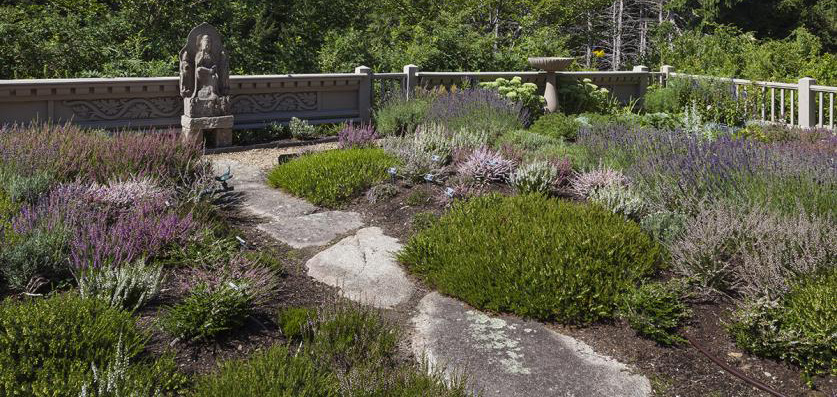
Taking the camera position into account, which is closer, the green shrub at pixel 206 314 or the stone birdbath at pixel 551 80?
the green shrub at pixel 206 314

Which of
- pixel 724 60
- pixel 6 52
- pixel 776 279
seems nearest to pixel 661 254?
pixel 776 279

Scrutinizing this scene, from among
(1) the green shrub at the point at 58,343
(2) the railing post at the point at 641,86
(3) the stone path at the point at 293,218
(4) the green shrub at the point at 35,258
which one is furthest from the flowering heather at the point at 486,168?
(2) the railing post at the point at 641,86

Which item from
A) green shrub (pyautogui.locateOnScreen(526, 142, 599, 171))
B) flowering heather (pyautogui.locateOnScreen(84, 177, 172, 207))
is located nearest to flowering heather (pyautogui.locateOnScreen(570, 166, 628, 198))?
green shrub (pyautogui.locateOnScreen(526, 142, 599, 171))

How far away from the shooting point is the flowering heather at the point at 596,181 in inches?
287

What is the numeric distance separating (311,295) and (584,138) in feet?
15.1

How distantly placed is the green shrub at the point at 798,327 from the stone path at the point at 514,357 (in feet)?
2.59

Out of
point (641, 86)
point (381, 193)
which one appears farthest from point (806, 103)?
point (381, 193)

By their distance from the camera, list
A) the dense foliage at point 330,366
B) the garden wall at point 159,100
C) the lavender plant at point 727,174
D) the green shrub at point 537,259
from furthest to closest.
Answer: the garden wall at point 159,100
the lavender plant at point 727,174
the green shrub at point 537,259
the dense foliage at point 330,366

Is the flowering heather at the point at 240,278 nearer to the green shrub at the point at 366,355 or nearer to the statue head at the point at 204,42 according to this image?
the green shrub at the point at 366,355

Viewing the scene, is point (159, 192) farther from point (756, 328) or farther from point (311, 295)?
point (756, 328)

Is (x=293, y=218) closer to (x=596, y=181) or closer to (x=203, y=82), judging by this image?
(x=596, y=181)

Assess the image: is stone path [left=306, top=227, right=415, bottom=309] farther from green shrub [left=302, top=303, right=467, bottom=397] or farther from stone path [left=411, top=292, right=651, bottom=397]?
green shrub [left=302, top=303, right=467, bottom=397]

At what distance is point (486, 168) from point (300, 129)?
4.57m

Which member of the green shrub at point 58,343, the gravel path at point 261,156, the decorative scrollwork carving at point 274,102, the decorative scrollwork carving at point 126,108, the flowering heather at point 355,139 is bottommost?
the green shrub at point 58,343
